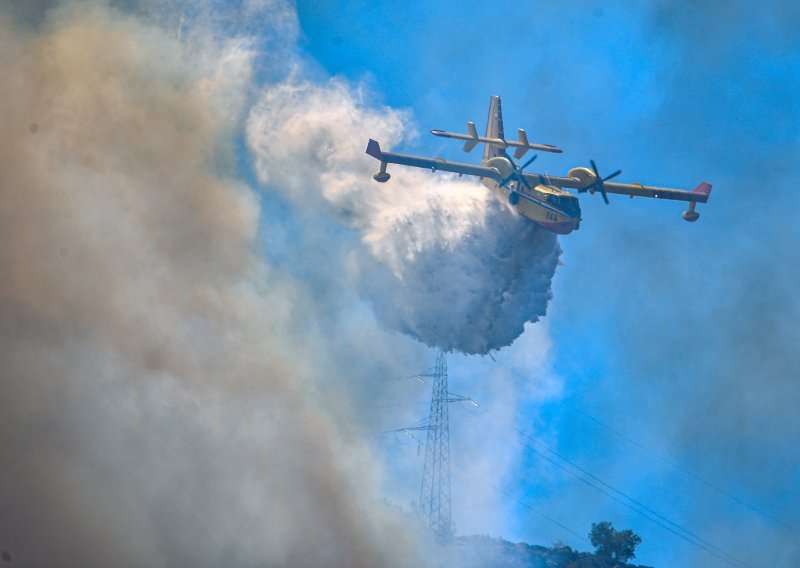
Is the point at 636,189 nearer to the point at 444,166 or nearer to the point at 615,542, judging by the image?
the point at 444,166

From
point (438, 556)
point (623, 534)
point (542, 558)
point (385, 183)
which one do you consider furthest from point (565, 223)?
point (623, 534)

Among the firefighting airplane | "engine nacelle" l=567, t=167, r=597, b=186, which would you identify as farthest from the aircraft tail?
"engine nacelle" l=567, t=167, r=597, b=186

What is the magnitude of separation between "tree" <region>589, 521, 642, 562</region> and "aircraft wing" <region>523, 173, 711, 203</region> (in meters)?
28.7

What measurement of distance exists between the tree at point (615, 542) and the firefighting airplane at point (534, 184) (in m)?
28.7

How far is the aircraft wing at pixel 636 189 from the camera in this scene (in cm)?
4956

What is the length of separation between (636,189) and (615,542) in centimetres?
3029

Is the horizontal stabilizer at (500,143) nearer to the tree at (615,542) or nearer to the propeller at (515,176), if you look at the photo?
the propeller at (515,176)

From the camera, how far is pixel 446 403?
190 ft

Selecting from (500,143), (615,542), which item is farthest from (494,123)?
(615,542)

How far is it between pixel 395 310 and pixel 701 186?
1794cm

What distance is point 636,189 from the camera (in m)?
52.2

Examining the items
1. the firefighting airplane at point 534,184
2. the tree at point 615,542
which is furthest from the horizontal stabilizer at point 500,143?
the tree at point 615,542

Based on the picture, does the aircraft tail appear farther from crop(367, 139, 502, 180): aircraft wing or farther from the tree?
the tree

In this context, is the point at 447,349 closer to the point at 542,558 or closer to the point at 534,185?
the point at 534,185
